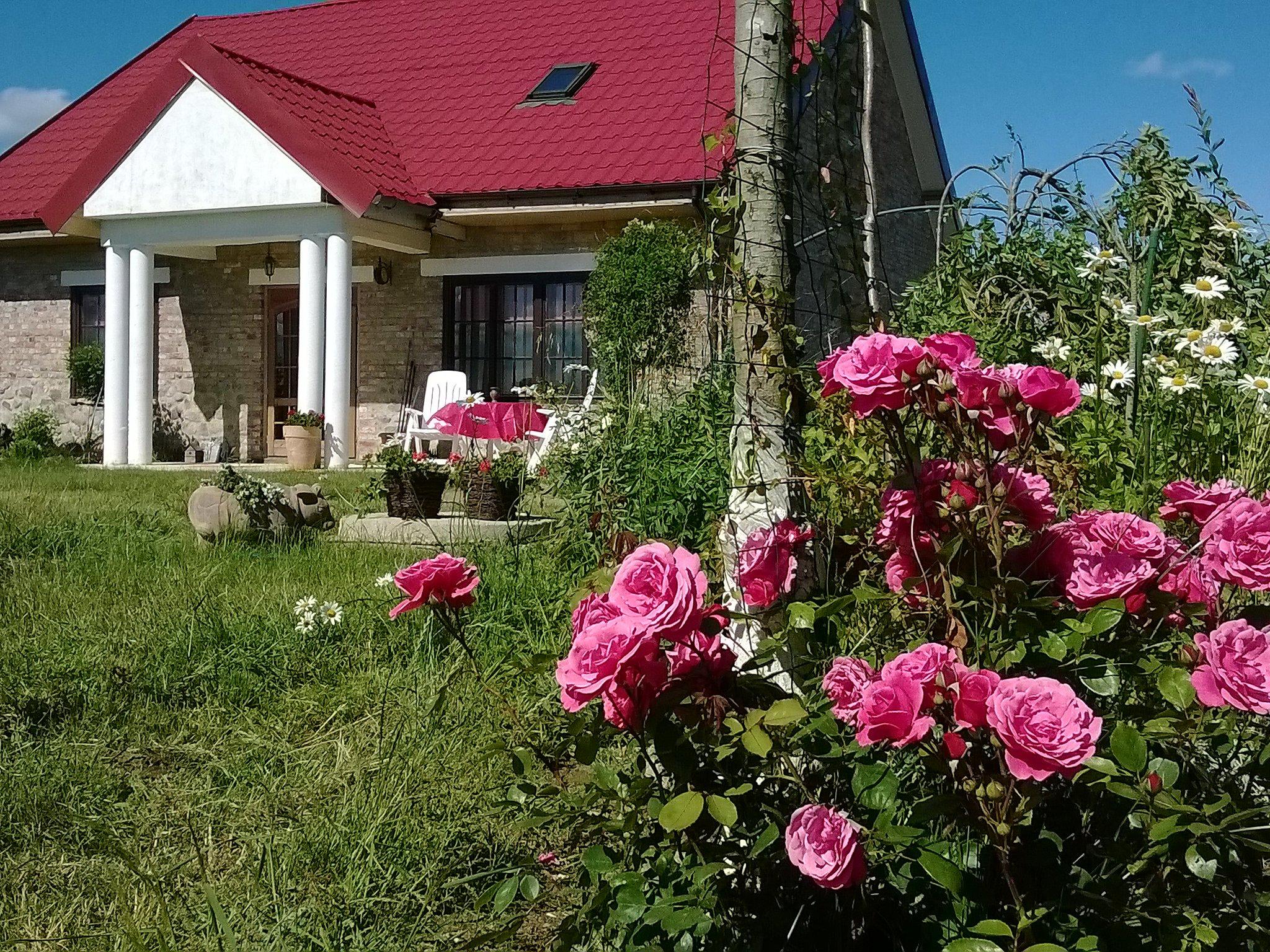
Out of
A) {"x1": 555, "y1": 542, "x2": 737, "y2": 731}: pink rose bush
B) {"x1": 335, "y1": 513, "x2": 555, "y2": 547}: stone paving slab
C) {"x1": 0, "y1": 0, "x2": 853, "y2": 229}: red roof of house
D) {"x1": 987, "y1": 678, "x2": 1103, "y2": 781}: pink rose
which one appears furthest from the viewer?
{"x1": 0, "y1": 0, "x2": 853, "y2": 229}: red roof of house

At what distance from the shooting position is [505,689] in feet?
10.4

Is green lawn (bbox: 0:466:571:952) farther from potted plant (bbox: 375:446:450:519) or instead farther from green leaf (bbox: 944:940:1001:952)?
potted plant (bbox: 375:446:450:519)

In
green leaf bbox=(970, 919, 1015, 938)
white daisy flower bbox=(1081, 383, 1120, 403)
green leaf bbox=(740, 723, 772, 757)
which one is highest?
white daisy flower bbox=(1081, 383, 1120, 403)

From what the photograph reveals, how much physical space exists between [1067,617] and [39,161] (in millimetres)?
16172

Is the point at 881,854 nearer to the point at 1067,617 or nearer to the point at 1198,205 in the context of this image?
the point at 1067,617

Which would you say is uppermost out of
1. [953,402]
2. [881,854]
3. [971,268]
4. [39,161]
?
[39,161]

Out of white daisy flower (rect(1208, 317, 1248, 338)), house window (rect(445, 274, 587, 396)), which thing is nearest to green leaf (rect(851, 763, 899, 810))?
white daisy flower (rect(1208, 317, 1248, 338))

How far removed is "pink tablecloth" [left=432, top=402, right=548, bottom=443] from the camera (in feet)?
22.7

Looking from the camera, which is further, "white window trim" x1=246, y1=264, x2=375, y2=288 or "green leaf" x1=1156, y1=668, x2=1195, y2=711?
"white window trim" x1=246, y1=264, x2=375, y2=288

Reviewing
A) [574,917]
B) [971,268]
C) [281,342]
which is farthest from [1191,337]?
[281,342]

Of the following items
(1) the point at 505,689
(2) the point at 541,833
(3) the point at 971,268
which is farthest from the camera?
(3) the point at 971,268

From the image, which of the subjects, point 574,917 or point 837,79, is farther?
point 837,79

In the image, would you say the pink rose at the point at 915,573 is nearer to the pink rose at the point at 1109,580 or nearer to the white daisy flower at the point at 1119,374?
the pink rose at the point at 1109,580

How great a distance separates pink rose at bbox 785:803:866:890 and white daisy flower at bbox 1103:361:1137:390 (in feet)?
6.04
